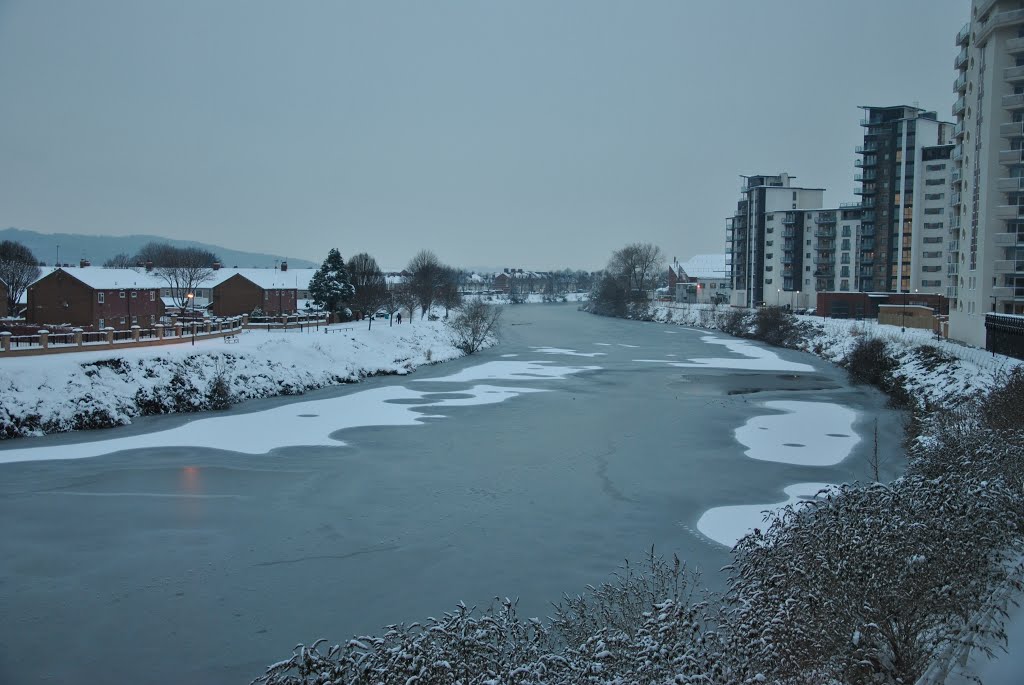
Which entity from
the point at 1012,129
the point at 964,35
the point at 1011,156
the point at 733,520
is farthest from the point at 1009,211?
the point at 733,520

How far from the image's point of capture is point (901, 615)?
8.35 m

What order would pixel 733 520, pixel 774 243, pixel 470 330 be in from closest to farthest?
1. pixel 733 520
2. pixel 470 330
3. pixel 774 243

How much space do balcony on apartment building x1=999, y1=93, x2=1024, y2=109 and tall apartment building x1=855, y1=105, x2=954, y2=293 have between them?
32520mm

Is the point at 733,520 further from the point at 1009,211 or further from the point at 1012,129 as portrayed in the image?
the point at 1012,129

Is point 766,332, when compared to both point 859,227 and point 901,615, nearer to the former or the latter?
point 859,227

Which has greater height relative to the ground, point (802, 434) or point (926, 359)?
point (926, 359)

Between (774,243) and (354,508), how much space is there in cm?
8043

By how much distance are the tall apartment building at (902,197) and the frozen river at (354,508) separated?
4246 cm

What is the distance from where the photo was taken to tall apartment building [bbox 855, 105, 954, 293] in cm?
6975

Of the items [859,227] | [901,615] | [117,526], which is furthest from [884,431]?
[859,227]

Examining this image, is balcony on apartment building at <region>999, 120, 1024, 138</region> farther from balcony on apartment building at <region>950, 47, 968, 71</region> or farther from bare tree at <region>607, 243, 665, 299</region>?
bare tree at <region>607, 243, 665, 299</region>

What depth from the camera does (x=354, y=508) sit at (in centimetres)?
1764

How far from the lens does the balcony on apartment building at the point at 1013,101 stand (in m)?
36.9

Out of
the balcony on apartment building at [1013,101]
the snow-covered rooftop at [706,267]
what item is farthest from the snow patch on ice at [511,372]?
the snow-covered rooftop at [706,267]
